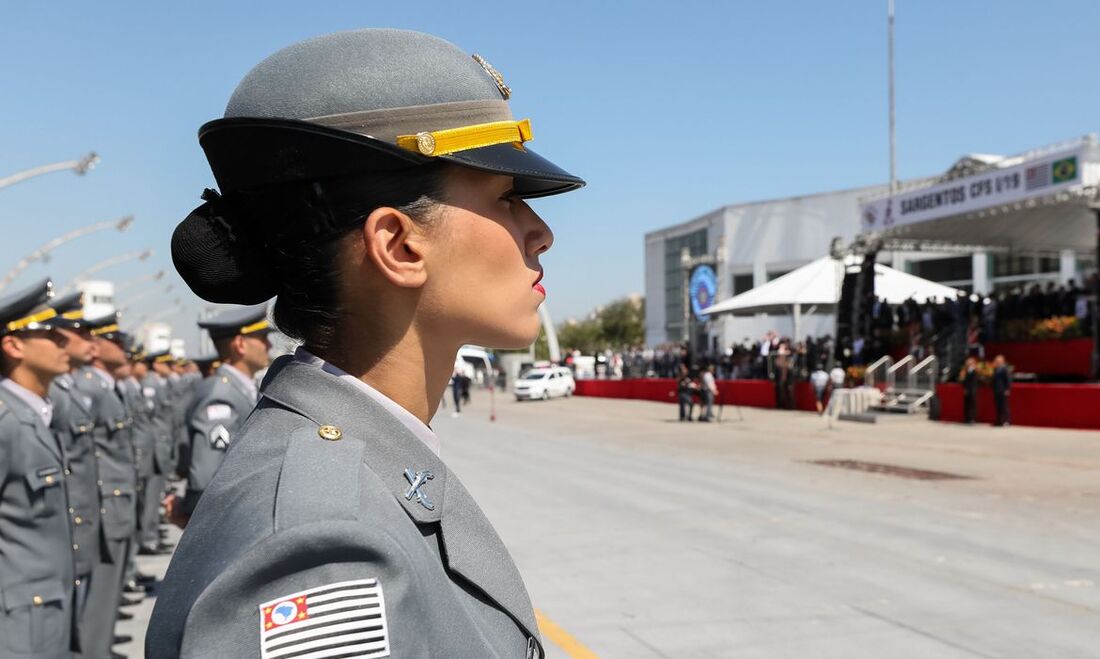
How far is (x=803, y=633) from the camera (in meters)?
5.48

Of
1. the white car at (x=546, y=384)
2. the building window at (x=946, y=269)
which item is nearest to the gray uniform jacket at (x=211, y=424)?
the white car at (x=546, y=384)

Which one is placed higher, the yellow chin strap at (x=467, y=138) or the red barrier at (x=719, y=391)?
the yellow chin strap at (x=467, y=138)

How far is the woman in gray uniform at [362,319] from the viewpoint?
95cm

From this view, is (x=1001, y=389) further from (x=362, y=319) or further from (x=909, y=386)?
(x=362, y=319)

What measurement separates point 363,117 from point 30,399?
4319 millimetres

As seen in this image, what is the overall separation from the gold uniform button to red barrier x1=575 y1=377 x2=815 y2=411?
26.0 meters

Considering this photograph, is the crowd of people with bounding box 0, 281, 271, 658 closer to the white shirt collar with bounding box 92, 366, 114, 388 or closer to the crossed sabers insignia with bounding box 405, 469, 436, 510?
the white shirt collar with bounding box 92, 366, 114, 388

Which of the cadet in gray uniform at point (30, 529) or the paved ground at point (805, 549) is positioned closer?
the cadet in gray uniform at point (30, 529)

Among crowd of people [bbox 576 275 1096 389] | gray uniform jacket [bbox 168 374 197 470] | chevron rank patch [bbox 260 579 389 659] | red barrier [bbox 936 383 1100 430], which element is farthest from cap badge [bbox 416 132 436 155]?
crowd of people [bbox 576 275 1096 389]

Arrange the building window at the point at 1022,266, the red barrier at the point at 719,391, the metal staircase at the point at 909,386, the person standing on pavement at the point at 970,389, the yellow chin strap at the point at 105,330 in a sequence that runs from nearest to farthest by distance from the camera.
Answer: the yellow chin strap at the point at 105,330
the person standing on pavement at the point at 970,389
the metal staircase at the point at 909,386
the red barrier at the point at 719,391
the building window at the point at 1022,266

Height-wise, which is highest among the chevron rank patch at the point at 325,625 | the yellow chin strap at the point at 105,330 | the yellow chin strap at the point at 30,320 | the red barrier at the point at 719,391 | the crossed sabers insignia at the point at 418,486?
the yellow chin strap at the point at 105,330

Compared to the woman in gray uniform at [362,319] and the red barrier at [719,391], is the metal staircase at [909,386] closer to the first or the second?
the red barrier at [719,391]

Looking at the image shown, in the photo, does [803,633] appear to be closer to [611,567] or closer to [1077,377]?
[611,567]

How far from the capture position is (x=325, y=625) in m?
0.93
